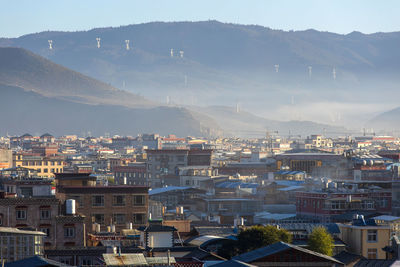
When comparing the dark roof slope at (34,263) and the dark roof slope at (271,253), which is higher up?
the dark roof slope at (34,263)

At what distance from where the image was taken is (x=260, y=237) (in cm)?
3956

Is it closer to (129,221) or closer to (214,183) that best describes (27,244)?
(129,221)

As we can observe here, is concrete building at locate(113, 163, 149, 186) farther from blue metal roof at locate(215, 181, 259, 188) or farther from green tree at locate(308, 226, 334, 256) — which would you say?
green tree at locate(308, 226, 334, 256)

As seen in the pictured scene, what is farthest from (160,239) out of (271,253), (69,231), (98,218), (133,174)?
(133,174)

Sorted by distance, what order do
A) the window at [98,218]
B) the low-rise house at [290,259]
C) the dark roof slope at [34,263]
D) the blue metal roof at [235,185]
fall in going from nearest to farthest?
1. the dark roof slope at [34,263]
2. the low-rise house at [290,259]
3. the window at [98,218]
4. the blue metal roof at [235,185]

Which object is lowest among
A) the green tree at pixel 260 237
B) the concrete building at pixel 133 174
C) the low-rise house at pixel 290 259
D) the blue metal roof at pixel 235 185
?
the concrete building at pixel 133 174

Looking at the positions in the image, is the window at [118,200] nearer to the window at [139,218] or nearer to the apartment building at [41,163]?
the window at [139,218]

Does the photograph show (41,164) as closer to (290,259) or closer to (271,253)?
(271,253)

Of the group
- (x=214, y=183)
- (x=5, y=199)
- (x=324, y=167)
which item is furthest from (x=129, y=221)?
(x=324, y=167)

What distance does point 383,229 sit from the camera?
42.8 metres

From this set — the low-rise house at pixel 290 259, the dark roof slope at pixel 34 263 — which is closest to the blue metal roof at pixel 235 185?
the low-rise house at pixel 290 259

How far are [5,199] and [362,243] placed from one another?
13.4 m

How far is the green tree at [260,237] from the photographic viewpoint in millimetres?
38500

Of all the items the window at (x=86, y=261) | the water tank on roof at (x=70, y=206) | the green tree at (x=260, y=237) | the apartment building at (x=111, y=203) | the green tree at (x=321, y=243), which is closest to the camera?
the window at (x=86, y=261)
